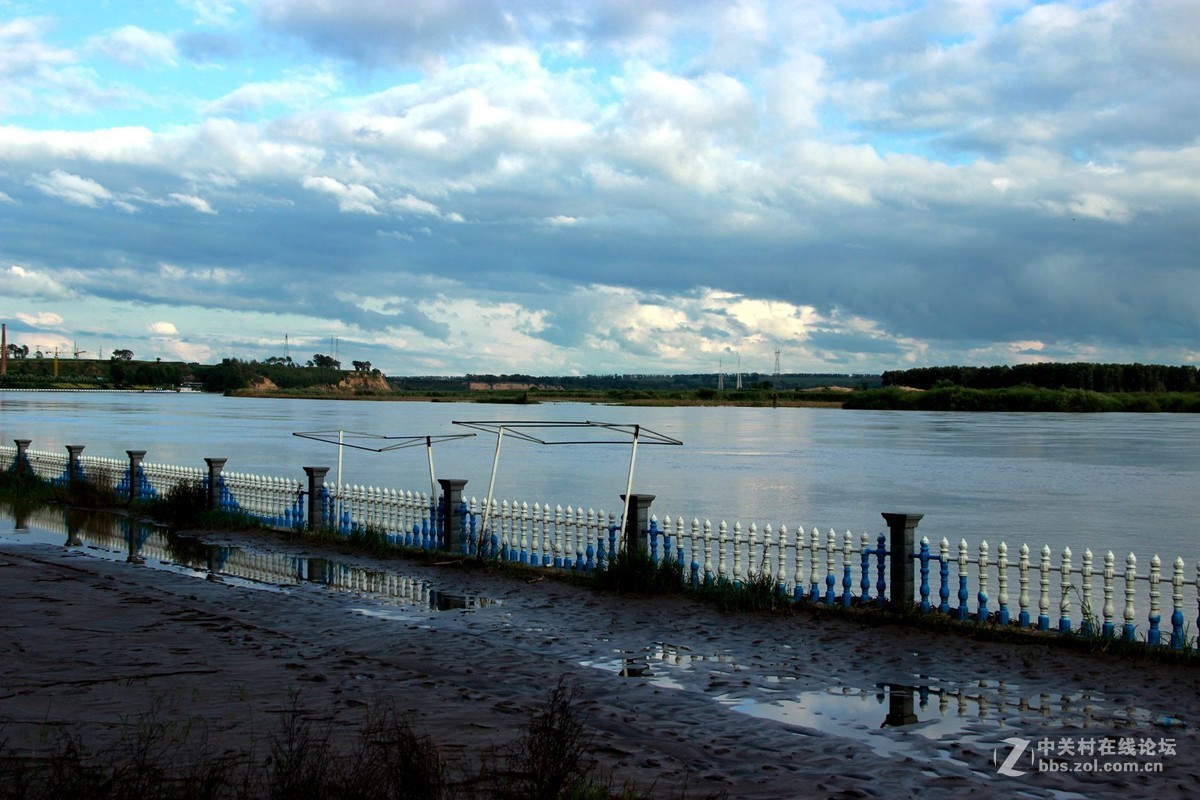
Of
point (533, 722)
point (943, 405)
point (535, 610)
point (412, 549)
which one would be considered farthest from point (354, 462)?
point (943, 405)

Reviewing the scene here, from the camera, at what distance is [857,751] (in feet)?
25.7

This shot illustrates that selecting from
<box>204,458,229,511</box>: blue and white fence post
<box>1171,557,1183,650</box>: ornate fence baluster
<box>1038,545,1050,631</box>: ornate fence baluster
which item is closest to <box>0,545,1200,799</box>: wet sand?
<box>1171,557,1183,650</box>: ornate fence baluster

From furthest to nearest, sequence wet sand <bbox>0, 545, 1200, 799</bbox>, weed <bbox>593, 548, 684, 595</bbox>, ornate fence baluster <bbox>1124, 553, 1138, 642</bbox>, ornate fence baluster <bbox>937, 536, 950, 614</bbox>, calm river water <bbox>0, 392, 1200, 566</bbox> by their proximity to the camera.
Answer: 1. calm river water <bbox>0, 392, 1200, 566</bbox>
2. weed <bbox>593, 548, 684, 595</bbox>
3. ornate fence baluster <bbox>937, 536, 950, 614</bbox>
4. ornate fence baluster <bbox>1124, 553, 1138, 642</bbox>
5. wet sand <bbox>0, 545, 1200, 799</bbox>

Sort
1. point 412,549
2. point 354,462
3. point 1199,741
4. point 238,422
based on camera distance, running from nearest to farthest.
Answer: point 1199,741, point 412,549, point 354,462, point 238,422

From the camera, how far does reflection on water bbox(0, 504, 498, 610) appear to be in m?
14.9

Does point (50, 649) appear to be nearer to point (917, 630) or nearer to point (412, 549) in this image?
point (412, 549)

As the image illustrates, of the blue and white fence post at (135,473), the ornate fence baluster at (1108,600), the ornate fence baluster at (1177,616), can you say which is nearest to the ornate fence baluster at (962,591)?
the ornate fence baluster at (1108,600)

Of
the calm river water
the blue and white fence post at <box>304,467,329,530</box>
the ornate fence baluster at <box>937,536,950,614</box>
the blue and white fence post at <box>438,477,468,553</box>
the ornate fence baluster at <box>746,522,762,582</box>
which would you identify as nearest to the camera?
the ornate fence baluster at <box>937,536,950,614</box>

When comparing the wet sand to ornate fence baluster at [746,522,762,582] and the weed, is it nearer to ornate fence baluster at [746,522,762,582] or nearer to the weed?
the weed

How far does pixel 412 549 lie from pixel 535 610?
5423 millimetres

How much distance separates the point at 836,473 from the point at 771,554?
31.8 metres

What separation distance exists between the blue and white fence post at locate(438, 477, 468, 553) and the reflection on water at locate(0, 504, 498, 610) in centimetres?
144

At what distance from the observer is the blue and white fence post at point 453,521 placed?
1784 cm

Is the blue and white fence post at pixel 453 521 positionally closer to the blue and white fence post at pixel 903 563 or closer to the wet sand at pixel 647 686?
the wet sand at pixel 647 686
